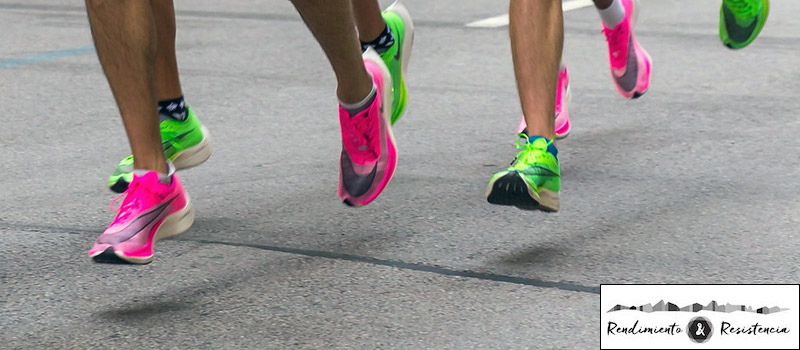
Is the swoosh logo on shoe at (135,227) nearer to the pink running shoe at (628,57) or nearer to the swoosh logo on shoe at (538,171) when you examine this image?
the swoosh logo on shoe at (538,171)

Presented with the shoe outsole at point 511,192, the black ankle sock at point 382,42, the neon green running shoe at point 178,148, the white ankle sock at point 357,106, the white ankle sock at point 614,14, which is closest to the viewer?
the shoe outsole at point 511,192

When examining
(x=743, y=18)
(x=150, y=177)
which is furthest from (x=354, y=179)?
(x=743, y=18)

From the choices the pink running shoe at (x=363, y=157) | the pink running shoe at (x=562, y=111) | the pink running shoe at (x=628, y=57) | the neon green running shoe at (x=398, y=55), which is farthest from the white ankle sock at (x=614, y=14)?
the pink running shoe at (x=363, y=157)

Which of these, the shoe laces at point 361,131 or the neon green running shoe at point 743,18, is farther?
the neon green running shoe at point 743,18

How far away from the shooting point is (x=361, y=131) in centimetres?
408

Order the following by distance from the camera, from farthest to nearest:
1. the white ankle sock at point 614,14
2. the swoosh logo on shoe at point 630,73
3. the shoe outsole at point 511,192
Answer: the swoosh logo on shoe at point 630,73 → the white ankle sock at point 614,14 → the shoe outsole at point 511,192

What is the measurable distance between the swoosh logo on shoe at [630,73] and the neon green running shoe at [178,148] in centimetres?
174

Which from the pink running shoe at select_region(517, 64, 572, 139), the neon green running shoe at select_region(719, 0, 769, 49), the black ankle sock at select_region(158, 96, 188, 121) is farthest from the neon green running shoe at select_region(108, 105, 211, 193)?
the neon green running shoe at select_region(719, 0, 769, 49)

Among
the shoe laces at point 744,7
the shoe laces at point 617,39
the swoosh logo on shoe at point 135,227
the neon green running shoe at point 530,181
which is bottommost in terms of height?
the shoe laces at point 744,7

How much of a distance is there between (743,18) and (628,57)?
62 cm

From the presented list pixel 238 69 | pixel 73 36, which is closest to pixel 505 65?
pixel 238 69

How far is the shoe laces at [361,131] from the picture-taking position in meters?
4.07

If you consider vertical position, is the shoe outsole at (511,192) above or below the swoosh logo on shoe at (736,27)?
above

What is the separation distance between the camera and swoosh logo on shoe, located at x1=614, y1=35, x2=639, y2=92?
5355 mm
